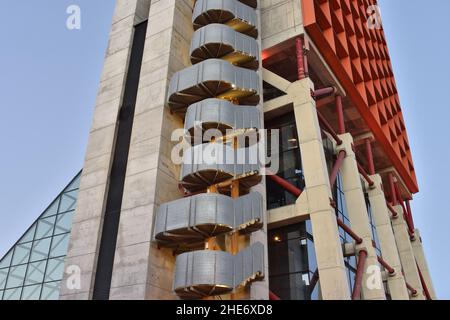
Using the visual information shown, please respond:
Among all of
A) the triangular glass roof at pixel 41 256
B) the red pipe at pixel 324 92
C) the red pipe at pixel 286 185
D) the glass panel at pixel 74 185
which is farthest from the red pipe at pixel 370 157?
the glass panel at pixel 74 185

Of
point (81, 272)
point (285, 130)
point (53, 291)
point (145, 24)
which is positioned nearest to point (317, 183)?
point (285, 130)

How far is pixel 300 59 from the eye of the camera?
30547 mm

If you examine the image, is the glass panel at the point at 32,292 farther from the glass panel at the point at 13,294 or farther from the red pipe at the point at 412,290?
the red pipe at the point at 412,290

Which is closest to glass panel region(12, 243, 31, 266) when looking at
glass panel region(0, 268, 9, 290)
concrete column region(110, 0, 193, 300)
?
glass panel region(0, 268, 9, 290)

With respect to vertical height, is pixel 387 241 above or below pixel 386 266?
above

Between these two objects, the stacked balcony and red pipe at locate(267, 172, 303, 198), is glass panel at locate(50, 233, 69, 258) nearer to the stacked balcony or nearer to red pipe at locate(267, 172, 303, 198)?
the stacked balcony

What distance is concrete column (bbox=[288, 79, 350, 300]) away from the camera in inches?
914

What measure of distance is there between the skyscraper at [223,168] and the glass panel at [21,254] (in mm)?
24782

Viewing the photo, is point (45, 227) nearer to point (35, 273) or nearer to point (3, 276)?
point (35, 273)

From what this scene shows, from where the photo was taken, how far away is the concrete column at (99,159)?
81.7 feet

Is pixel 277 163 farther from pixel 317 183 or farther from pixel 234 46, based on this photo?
pixel 234 46

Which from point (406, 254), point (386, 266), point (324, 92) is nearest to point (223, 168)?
point (324, 92)

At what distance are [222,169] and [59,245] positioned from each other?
29.0m

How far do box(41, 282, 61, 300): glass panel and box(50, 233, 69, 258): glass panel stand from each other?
2957 millimetres
